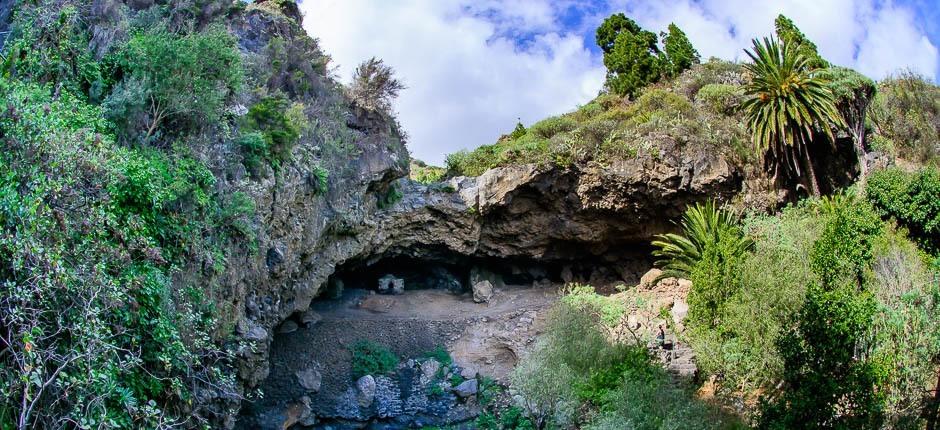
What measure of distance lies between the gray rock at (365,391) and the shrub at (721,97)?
18261mm

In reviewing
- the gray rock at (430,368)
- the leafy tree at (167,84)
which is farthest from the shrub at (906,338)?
the leafy tree at (167,84)

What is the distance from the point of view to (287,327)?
26219mm

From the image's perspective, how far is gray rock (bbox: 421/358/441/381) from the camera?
2623 centimetres

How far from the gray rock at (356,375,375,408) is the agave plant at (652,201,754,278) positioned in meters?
11.2

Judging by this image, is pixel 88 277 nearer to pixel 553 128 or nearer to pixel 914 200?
pixel 914 200

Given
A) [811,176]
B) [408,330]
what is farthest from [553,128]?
[408,330]

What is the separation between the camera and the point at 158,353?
11.4 metres

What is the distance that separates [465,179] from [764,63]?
1202cm

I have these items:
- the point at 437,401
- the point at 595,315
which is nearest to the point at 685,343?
the point at 595,315

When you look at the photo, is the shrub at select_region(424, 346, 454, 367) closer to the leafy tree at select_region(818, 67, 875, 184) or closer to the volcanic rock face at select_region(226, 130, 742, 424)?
the volcanic rock face at select_region(226, 130, 742, 424)

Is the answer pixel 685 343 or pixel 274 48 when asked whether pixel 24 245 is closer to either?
pixel 274 48

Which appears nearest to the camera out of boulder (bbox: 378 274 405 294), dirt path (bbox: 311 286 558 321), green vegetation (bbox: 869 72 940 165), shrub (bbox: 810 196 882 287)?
shrub (bbox: 810 196 882 287)

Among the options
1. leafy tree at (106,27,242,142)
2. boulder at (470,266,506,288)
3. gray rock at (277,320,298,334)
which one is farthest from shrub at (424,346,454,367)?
leafy tree at (106,27,242,142)

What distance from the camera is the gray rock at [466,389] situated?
25.3m
